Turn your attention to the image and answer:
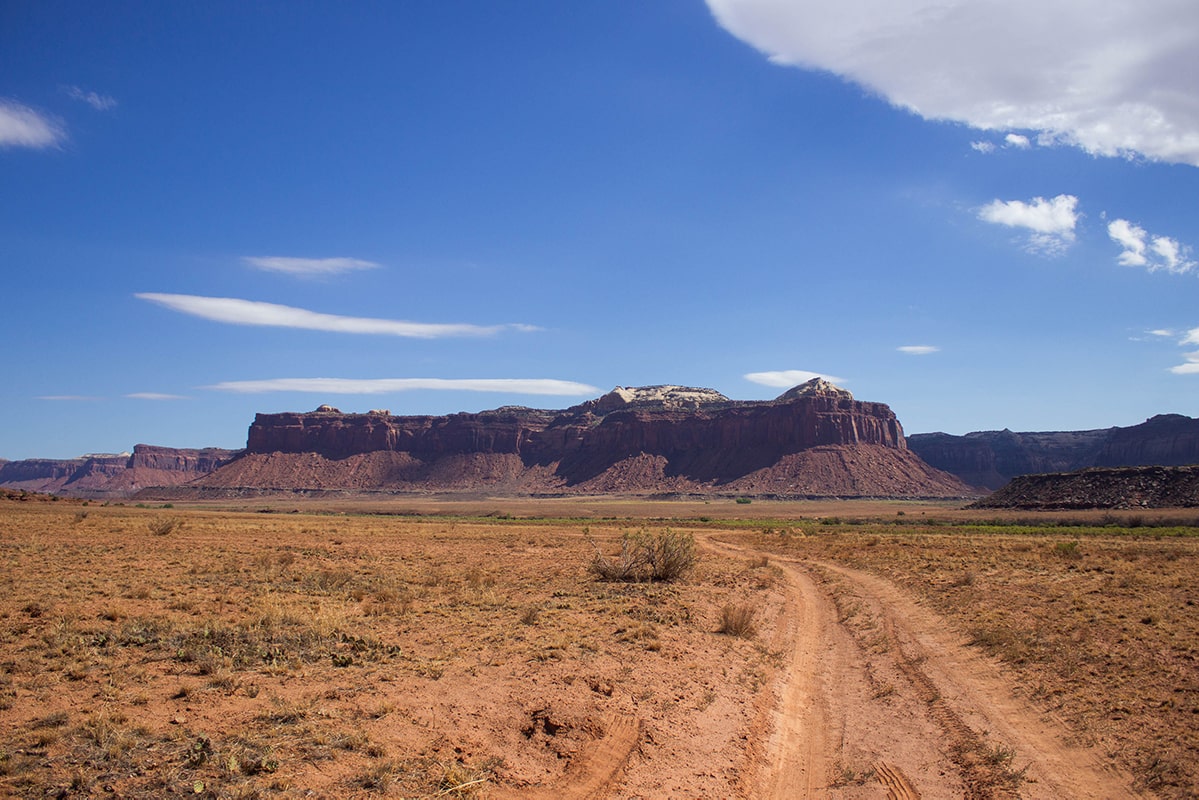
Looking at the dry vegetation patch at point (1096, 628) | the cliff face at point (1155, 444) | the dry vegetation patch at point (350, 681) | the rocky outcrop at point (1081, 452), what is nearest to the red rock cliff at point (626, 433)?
the rocky outcrop at point (1081, 452)

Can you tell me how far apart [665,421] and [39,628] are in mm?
166767

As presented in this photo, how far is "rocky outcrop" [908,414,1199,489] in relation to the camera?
15275 cm

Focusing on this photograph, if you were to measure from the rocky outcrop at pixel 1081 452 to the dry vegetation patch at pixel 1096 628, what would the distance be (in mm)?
134472

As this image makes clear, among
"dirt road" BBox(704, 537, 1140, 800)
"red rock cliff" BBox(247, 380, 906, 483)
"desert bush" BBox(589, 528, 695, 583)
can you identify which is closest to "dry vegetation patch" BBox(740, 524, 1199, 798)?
"dirt road" BBox(704, 537, 1140, 800)

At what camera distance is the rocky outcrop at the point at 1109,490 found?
64438 millimetres

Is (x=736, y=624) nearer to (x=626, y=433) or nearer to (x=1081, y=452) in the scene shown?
(x=626, y=433)

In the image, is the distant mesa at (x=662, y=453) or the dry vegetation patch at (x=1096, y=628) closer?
the dry vegetation patch at (x=1096, y=628)

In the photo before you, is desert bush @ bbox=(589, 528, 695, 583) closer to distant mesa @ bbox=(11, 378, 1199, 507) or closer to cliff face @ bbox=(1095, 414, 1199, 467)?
distant mesa @ bbox=(11, 378, 1199, 507)

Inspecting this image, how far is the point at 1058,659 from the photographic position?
42.1ft

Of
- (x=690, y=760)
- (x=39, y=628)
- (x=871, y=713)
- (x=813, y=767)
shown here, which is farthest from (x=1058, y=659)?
(x=39, y=628)

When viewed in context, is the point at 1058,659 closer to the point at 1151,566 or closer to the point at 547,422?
the point at 1151,566

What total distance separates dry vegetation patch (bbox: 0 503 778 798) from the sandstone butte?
128m

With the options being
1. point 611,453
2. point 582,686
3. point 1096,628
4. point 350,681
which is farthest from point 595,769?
point 611,453

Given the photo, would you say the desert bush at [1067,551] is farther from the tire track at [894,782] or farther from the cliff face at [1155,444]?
the cliff face at [1155,444]
